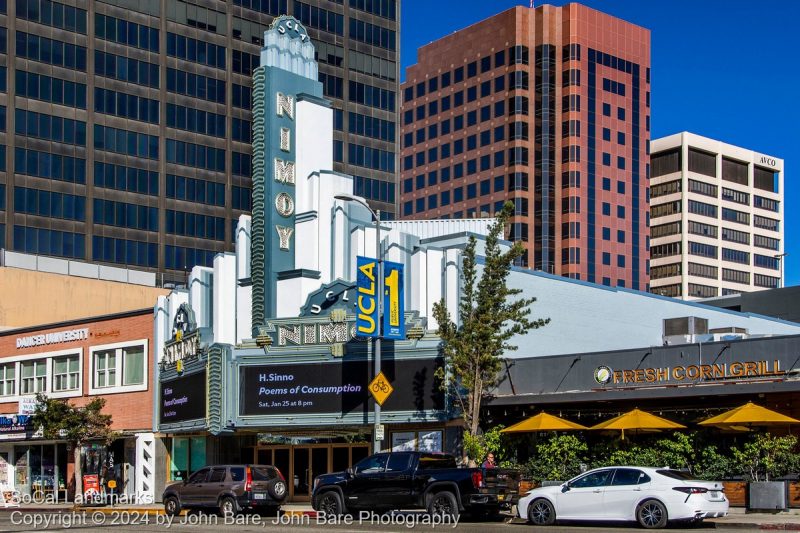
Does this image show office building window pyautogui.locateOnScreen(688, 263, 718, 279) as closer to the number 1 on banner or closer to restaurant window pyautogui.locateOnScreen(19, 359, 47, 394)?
restaurant window pyautogui.locateOnScreen(19, 359, 47, 394)

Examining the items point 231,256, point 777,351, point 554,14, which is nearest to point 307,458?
point 231,256

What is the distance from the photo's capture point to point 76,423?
49000 millimetres

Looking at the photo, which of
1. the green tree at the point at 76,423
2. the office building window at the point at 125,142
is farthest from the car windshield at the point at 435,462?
the office building window at the point at 125,142

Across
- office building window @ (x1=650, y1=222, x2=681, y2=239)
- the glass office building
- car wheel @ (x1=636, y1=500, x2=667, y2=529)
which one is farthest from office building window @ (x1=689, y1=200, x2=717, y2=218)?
car wheel @ (x1=636, y1=500, x2=667, y2=529)

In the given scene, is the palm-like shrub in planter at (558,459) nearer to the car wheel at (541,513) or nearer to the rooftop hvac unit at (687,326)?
the car wheel at (541,513)

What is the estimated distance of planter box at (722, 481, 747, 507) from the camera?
33.6 metres

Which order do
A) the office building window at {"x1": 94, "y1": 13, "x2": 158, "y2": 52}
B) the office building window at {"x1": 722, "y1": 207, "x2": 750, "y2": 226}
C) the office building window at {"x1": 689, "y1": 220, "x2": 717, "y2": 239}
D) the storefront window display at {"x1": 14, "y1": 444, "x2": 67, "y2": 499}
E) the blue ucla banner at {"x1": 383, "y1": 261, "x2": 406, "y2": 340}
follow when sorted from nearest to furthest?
the blue ucla banner at {"x1": 383, "y1": 261, "x2": 406, "y2": 340}
the storefront window display at {"x1": 14, "y1": 444, "x2": 67, "y2": 499}
the office building window at {"x1": 94, "y1": 13, "x2": 158, "y2": 52}
the office building window at {"x1": 689, "y1": 220, "x2": 717, "y2": 239}
the office building window at {"x1": 722, "y1": 207, "x2": 750, "y2": 226}

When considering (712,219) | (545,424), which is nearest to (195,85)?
(545,424)

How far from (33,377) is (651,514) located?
3864 centimetres

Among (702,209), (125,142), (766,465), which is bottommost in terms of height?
(766,465)

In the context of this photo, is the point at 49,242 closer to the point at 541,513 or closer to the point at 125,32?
the point at 125,32

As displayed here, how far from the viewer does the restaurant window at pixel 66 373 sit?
5491cm

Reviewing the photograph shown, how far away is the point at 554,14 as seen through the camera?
127875mm

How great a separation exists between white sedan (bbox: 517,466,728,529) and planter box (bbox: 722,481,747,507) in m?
6.39
